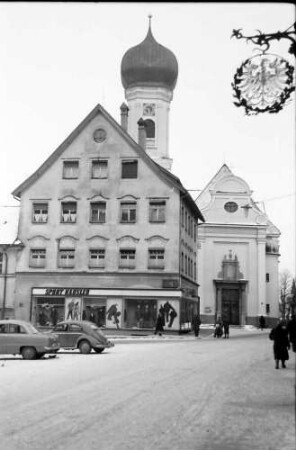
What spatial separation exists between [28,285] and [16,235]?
183 inches

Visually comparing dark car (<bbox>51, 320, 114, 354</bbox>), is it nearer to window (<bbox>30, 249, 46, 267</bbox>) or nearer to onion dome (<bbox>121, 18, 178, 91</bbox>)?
window (<bbox>30, 249, 46, 267</bbox>)

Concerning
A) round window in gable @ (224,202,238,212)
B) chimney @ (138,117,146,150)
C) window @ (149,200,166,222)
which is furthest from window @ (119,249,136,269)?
round window in gable @ (224,202,238,212)

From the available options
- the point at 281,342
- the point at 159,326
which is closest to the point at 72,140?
the point at 159,326

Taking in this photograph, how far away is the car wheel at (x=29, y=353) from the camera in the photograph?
80.6 ft

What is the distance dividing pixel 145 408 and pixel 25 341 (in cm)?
1414

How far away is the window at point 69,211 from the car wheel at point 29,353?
2540 cm

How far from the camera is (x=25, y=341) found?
24.7 meters

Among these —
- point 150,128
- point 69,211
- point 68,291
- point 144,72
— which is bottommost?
point 68,291

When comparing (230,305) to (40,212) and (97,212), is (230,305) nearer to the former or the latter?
(97,212)

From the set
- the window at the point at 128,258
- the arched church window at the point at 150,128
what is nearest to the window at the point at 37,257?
the window at the point at 128,258

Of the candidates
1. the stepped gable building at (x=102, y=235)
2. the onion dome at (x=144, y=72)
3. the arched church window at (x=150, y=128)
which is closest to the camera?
the stepped gable building at (x=102, y=235)

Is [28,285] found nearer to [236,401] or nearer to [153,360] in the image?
[153,360]

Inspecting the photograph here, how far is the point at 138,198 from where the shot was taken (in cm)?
4891

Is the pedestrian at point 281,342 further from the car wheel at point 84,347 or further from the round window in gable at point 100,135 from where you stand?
the round window in gable at point 100,135
